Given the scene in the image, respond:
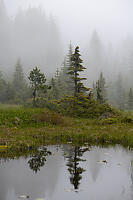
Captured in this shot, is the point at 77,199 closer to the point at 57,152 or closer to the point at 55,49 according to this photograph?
the point at 57,152

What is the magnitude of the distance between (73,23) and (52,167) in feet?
546

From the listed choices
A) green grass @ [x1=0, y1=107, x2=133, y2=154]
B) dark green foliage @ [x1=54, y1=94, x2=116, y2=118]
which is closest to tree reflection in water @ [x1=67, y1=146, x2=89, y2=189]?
green grass @ [x1=0, y1=107, x2=133, y2=154]

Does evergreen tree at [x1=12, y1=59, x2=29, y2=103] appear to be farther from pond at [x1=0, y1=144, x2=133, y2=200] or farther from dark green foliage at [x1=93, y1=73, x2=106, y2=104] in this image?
pond at [x1=0, y1=144, x2=133, y2=200]

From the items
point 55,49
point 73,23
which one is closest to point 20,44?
point 55,49

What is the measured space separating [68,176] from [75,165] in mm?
950

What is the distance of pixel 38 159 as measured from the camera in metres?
7.31

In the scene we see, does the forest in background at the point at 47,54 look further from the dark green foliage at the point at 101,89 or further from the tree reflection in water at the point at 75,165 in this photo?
the tree reflection in water at the point at 75,165

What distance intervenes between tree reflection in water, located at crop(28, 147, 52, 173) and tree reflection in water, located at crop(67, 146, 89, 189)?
3.05 ft

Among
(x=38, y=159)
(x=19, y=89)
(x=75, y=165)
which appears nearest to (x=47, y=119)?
(x=38, y=159)

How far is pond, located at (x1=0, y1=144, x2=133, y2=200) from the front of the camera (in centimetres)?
481

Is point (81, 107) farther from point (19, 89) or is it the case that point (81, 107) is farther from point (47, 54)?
point (47, 54)

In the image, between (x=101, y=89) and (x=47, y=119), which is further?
(x=101, y=89)

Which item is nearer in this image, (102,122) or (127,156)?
(127,156)

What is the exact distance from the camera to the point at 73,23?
Answer: 527 ft
